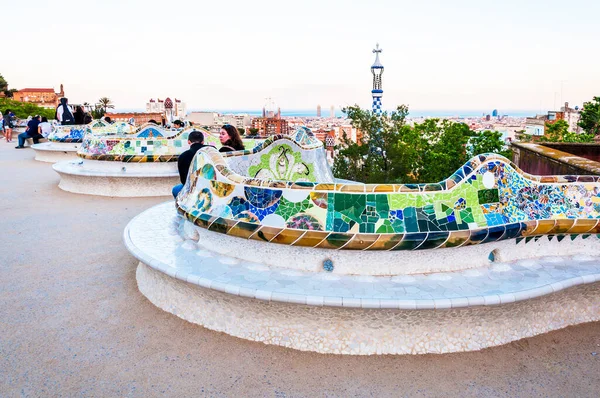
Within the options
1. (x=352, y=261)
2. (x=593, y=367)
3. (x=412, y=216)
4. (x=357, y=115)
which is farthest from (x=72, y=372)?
(x=357, y=115)

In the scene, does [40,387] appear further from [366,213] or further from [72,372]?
[366,213]

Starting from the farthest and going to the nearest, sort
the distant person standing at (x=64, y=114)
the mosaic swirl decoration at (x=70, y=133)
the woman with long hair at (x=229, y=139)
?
1. the distant person standing at (x=64, y=114)
2. the mosaic swirl decoration at (x=70, y=133)
3. the woman with long hair at (x=229, y=139)

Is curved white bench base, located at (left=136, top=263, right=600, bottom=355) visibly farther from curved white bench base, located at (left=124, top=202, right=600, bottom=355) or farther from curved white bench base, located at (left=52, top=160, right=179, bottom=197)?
curved white bench base, located at (left=52, top=160, right=179, bottom=197)

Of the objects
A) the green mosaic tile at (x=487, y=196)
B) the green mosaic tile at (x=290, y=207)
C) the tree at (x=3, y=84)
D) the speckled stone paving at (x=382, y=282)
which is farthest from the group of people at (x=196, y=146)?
the tree at (x=3, y=84)

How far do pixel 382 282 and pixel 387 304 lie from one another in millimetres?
423

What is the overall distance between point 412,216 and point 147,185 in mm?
7560

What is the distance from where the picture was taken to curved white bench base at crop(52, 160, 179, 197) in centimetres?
1014

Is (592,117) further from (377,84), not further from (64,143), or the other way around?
(64,143)

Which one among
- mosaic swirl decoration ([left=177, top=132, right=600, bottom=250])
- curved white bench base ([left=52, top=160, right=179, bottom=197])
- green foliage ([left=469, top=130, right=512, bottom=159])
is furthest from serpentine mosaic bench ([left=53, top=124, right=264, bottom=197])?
green foliage ([left=469, top=130, right=512, bottom=159])

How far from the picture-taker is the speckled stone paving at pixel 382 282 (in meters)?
3.52

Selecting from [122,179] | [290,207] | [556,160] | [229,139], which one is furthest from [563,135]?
[290,207]

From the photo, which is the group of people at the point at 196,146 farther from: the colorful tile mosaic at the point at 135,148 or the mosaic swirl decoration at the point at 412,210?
the colorful tile mosaic at the point at 135,148

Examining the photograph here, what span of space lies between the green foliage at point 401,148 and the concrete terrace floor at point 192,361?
23.7 ft

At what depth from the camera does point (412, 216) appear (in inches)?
155
